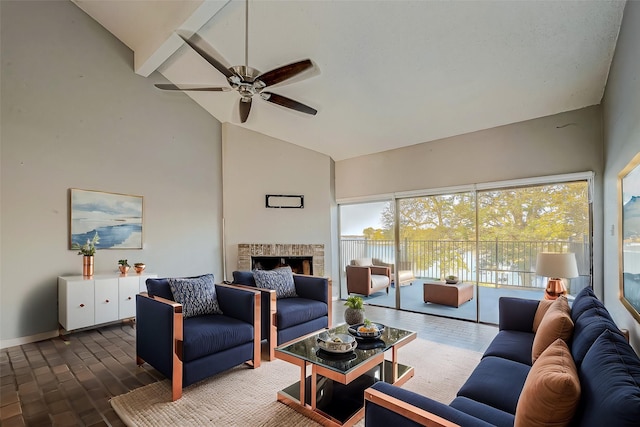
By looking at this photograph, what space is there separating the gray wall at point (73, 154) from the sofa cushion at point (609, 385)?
5.13 meters

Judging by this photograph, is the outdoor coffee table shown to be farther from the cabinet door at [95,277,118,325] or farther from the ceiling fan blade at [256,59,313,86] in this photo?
the cabinet door at [95,277,118,325]

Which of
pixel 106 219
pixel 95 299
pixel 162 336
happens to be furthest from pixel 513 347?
pixel 106 219

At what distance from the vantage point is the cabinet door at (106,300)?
12.9ft

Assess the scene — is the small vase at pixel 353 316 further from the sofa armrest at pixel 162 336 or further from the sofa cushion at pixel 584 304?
the sofa cushion at pixel 584 304

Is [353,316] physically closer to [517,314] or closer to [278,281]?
[278,281]

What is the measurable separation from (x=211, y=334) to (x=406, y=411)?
6.02 ft

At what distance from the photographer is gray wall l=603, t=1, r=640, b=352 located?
6.79 ft

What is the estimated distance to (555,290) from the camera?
336cm

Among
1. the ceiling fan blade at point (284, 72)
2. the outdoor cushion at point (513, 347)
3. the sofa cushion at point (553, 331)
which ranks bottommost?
the outdoor cushion at point (513, 347)

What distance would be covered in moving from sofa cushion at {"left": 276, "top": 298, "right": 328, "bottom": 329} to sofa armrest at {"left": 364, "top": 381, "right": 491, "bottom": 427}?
205 cm

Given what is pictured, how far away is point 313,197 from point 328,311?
101 inches

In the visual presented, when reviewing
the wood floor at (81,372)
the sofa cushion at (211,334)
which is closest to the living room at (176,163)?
the wood floor at (81,372)

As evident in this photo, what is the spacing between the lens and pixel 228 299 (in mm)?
3184

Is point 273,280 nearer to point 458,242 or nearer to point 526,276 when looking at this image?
point 458,242
